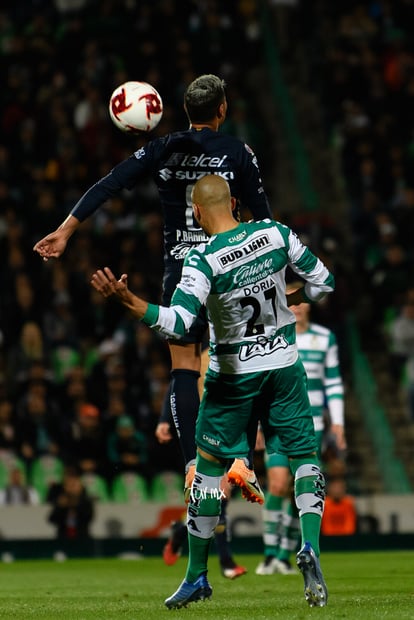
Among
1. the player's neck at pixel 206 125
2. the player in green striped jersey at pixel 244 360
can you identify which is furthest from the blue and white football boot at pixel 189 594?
the player's neck at pixel 206 125

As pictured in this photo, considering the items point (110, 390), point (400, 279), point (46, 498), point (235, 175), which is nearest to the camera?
point (235, 175)

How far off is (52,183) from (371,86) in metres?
5.79

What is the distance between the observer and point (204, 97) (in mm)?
8797

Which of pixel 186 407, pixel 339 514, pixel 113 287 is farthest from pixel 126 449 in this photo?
pixel 113 287

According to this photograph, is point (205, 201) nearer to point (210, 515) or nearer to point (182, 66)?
point (210, 515)

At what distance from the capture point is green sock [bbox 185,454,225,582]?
7988mm

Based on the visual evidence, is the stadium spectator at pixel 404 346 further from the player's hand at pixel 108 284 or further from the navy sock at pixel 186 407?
the player's hand at pixel 108 284

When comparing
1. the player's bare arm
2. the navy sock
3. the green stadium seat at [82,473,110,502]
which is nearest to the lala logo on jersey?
the player's bare arm

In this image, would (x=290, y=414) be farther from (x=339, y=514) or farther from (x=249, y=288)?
(x=339, y=514)

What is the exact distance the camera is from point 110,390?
676 inches

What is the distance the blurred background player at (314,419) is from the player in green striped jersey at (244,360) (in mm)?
3969

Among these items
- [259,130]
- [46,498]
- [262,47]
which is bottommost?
[46,498]

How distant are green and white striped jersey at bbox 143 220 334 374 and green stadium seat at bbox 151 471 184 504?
353 inches

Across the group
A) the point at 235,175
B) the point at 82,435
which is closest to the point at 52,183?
the point at 82,435
